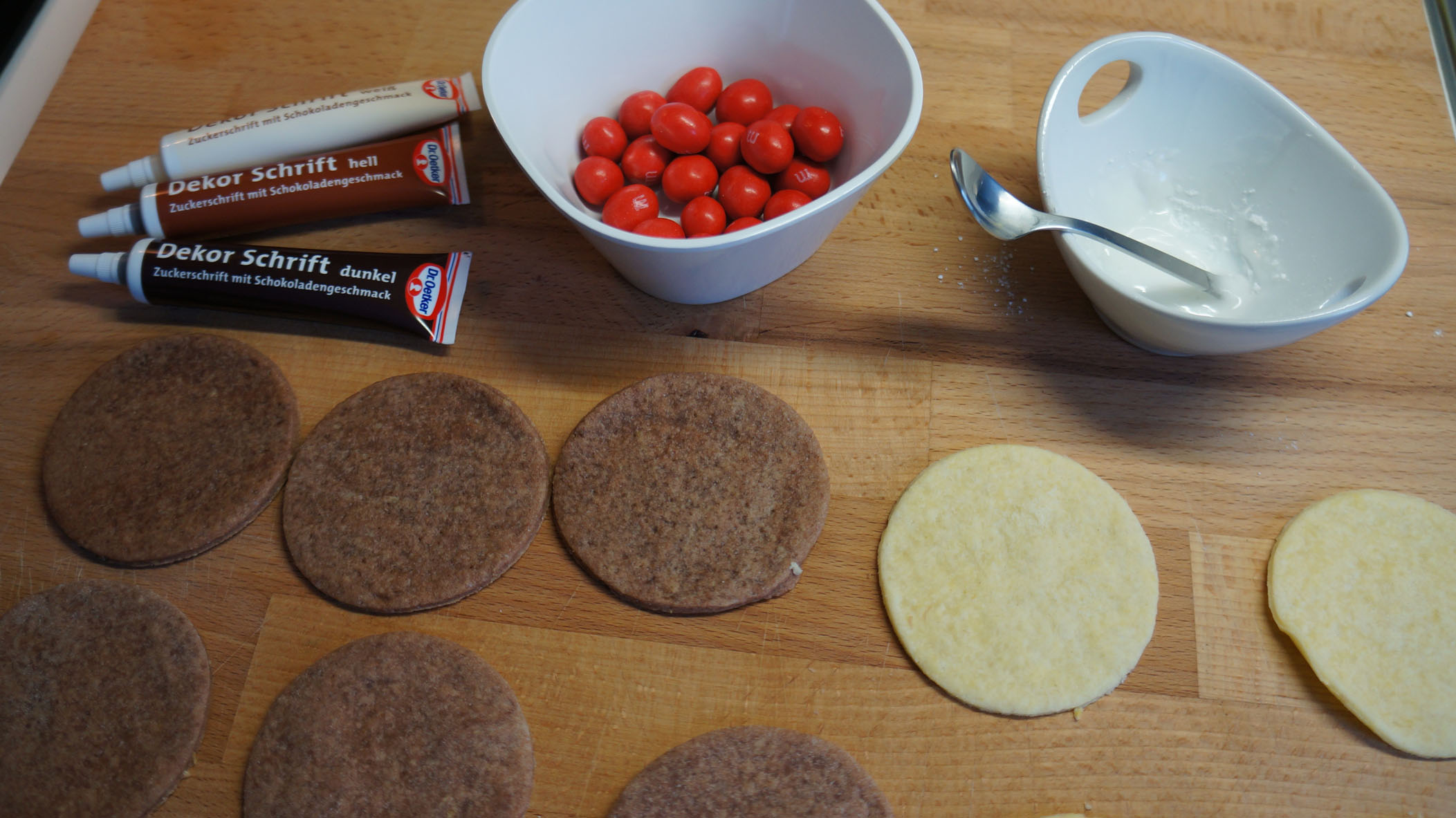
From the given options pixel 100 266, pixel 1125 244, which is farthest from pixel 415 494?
pixel 1125 244

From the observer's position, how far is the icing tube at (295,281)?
0.92 meters

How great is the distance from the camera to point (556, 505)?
0.85m

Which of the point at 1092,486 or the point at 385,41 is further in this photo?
the point at 385,41

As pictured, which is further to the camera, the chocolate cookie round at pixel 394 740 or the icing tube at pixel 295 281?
the icing tube at pixel 295 281

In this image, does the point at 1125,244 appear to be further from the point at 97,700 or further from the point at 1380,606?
the point at 97,700

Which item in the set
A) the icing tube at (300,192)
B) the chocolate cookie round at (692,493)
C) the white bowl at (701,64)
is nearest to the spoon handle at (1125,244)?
the white bowl at (701,64)

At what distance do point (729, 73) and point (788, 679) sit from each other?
69 cm

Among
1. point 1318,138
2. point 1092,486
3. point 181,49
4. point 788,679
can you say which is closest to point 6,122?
point 181,49

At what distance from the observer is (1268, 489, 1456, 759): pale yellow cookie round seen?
0.78 meters

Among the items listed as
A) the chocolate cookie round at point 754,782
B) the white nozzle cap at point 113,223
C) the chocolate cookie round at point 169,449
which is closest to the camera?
the chocolate cookie round at point 754,782

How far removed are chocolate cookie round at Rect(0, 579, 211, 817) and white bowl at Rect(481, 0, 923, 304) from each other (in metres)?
0.57

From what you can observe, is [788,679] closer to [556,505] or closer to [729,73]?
[556,505]

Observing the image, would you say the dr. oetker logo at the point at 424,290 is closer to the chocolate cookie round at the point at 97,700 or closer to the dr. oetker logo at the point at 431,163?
the dr. oetker logo at the point at 431,163

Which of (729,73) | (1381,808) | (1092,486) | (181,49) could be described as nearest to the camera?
(1381,808)
